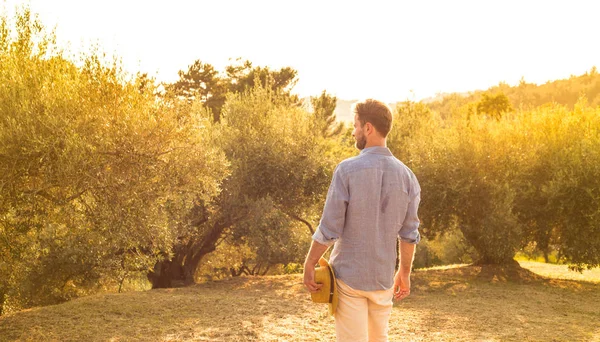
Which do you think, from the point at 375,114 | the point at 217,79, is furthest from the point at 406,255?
the point at 217,79

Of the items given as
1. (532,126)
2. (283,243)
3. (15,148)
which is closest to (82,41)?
(15,148)

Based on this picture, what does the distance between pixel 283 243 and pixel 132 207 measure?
771 centimetres

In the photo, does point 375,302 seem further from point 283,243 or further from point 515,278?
point 515,278

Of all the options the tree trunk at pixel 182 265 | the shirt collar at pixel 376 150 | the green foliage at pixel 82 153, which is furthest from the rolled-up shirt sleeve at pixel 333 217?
the tree trunk at pixel 182 265

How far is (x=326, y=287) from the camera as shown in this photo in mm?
4109

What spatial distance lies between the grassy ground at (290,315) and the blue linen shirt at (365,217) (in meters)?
5.63

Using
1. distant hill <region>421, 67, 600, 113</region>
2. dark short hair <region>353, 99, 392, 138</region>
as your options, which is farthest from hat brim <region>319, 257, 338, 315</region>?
distant hill <region>421, 67, 600, 113</region>

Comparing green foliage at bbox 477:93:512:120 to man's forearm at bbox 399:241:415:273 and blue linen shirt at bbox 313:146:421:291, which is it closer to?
man's forearm at bbox 399:241:415:273

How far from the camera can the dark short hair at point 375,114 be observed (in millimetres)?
4199

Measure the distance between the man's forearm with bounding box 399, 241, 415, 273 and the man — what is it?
0.81ft

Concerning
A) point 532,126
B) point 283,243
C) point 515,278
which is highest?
point 532,126

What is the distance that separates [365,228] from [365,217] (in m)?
0.09

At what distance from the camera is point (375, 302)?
4.20 metres

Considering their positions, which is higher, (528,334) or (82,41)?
(82,41)
